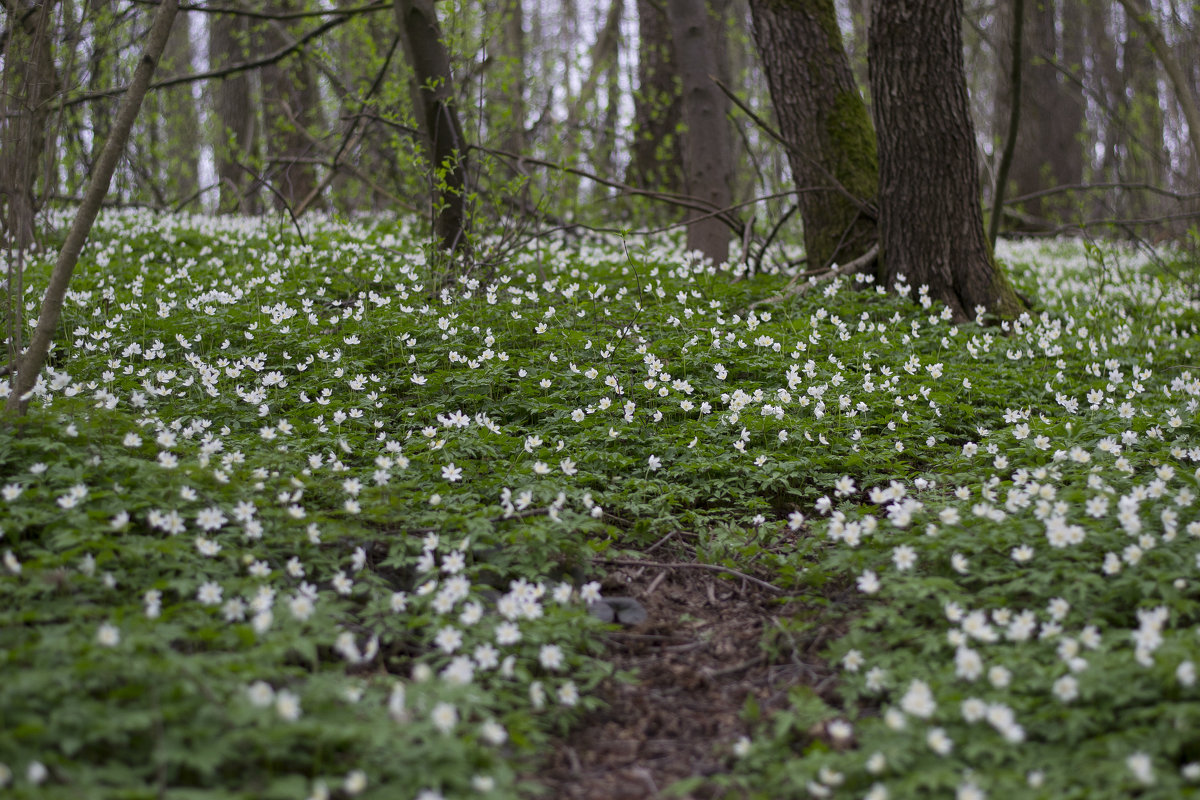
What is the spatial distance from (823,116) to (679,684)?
231 inches

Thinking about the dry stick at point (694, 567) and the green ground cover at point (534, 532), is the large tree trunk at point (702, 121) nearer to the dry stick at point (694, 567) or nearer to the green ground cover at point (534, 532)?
the green ground cover at point (534, 532)

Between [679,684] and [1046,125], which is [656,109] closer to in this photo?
[1046,125]

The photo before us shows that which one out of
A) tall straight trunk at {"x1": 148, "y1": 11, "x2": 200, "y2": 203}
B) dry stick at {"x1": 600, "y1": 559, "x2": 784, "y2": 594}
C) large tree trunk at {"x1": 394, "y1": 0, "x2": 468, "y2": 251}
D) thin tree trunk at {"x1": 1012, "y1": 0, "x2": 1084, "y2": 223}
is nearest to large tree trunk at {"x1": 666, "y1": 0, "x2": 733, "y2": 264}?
large tree trunk at {"x1": 394, "y1": 0, "x2": 468, "y2": 251}

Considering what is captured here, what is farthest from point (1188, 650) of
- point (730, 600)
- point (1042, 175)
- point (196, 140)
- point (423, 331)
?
point (196, 140)

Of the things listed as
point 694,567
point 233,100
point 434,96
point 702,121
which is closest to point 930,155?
point 702,121

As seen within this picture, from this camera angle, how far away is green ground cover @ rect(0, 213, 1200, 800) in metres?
2.27

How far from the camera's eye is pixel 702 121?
8438 mm

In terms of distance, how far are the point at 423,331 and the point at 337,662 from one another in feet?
9.35

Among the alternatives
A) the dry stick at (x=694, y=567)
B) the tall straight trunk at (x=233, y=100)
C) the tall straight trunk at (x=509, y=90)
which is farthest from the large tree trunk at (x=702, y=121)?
the tall straight trunk at (x=233, y=100)

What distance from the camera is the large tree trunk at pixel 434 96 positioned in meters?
6.71

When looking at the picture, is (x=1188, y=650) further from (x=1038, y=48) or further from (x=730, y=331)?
(x=1038, y=48)

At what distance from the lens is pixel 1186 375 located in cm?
525

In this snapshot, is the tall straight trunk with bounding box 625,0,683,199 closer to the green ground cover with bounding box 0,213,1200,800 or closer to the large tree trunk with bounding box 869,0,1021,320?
the large tree trunk with bounding box 869,0,1021,320

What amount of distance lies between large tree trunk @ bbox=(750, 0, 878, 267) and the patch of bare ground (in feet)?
14.7
